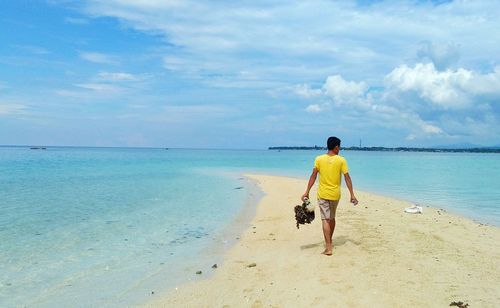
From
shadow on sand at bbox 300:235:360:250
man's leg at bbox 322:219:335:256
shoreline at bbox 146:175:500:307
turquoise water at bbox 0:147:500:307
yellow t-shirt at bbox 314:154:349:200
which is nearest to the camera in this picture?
shoreline at bbox 146:175:500:307

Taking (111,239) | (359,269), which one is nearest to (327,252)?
(359,269)

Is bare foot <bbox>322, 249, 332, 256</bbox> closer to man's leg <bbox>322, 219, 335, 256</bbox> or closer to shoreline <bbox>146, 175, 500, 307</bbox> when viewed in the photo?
man's leg <bbox>322, 219, 335, 256</bbox>

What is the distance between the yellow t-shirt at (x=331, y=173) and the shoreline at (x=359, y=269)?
1.34 metres

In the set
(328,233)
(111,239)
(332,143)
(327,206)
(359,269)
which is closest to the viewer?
(359,269)

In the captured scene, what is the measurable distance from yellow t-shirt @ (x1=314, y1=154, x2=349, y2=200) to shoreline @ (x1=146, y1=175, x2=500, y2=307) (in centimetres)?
134

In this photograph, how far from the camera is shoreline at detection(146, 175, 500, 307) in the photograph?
20.7 feet

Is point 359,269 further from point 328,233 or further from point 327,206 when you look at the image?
point 327,206

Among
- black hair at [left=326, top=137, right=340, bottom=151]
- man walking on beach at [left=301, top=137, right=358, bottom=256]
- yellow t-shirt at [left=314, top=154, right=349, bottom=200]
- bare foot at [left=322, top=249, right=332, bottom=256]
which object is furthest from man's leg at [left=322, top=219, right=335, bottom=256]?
black hair at [left=326, top=137, right=340, bottom=151]

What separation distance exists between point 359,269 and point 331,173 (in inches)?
76.7

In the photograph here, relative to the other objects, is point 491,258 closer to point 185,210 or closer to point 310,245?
point 310,245

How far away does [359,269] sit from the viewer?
7551 millimetres

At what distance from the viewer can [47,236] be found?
11680mm

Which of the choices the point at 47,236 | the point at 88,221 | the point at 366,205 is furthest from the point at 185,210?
the point at 366,205

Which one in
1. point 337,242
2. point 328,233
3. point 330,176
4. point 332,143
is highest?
point 332,143
